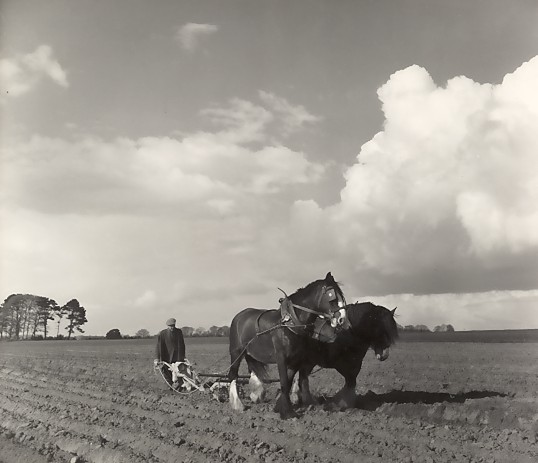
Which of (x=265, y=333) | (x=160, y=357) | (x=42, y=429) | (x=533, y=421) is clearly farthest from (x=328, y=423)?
(x=160, y=357)

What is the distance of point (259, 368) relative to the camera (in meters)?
10.6

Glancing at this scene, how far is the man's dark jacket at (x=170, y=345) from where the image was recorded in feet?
40.1

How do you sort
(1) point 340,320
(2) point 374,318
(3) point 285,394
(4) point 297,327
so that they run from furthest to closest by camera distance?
(2) point 374,318 → (4) point 297,327 → (3) point 285,394 → (1) point 340,320

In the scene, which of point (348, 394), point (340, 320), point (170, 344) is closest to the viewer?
point (340, 320)

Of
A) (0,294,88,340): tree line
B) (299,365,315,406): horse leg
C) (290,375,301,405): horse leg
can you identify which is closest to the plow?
(290,375,301,405): horse leg

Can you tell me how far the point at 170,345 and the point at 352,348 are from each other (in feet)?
15.1

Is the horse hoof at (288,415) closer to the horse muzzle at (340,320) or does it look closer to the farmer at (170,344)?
the horse muzzle at (340,320)

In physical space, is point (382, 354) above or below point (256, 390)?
above

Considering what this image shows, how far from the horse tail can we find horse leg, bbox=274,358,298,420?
149 centimetres

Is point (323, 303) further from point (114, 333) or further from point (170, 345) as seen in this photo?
point (114, 333)

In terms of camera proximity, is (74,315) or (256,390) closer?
(256,390)

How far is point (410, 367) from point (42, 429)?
14.4 metres

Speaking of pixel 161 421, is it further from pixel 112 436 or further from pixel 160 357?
pixel 160 357

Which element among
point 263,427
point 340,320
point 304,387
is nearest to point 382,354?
point 304,387
